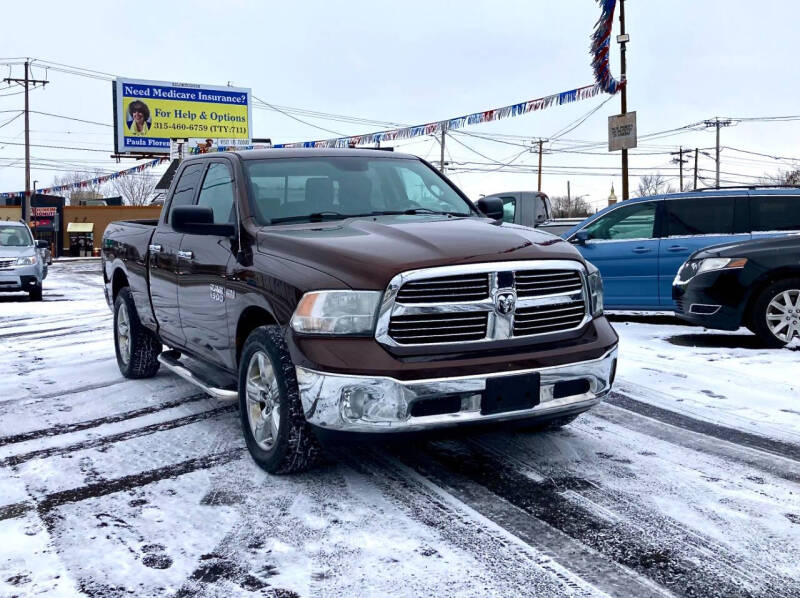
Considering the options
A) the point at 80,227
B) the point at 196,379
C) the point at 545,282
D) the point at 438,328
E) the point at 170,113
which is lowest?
the point at 196,379

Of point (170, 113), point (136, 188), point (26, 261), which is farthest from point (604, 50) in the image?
point (136, 188)

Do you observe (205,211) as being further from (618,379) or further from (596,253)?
(596,253)

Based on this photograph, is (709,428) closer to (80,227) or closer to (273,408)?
(273,408)

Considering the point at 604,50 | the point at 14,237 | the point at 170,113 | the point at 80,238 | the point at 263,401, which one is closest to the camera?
the point at 263,401

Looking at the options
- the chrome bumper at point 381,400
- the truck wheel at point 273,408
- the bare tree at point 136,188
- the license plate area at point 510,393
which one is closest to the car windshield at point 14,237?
the truck wheel at point 273,408

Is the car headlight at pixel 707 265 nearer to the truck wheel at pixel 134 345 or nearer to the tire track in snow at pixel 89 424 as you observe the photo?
the tire track in snow at pixel 89 424

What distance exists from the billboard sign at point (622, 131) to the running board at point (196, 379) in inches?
601

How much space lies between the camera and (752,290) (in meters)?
8.15

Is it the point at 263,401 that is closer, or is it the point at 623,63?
the point at 263,401

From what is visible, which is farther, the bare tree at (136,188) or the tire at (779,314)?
the bare tree at (136,188)

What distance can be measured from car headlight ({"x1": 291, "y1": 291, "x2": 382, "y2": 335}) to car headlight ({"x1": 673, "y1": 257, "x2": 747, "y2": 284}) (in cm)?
578

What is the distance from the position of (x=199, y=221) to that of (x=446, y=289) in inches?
73.7

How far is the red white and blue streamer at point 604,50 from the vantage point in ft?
70.0

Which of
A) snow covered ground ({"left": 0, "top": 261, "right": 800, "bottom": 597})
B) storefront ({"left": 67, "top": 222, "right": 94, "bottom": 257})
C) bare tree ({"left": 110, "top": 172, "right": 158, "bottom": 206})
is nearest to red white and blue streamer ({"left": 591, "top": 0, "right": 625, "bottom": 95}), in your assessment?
snow covered ground ({"left": 0, "top": 261, "right": 800, "bottom": 597})
